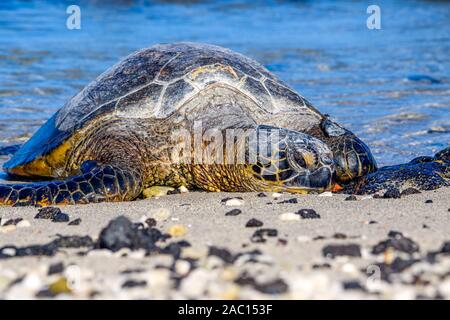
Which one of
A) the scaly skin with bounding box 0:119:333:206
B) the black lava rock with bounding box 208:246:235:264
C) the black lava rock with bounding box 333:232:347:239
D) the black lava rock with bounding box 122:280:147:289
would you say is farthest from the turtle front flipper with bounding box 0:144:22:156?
the black lava rock with bounding box 122:280:147:289

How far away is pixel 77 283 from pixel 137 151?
2729 millimetres

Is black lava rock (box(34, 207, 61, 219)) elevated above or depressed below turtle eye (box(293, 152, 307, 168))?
below

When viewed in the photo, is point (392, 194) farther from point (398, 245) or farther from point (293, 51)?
point (293, 51)

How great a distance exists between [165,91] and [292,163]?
125 cm

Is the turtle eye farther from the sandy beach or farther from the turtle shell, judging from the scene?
the turtle shell

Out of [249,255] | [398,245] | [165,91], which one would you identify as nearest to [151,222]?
[249,255]

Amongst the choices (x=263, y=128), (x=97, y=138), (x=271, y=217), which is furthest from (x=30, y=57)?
(x=271, y=217)

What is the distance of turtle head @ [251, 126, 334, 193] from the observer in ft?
17.8

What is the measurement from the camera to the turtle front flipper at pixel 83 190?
207 inches

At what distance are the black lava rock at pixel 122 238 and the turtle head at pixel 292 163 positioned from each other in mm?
1725

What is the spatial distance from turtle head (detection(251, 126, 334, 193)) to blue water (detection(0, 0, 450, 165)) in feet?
5.99

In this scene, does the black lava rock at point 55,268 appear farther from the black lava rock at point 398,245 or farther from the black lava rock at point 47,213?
the black lava rock at point 398,245

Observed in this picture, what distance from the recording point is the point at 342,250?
147 inches

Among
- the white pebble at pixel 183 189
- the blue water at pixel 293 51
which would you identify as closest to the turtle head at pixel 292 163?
the white pebble at pixel 183 189
